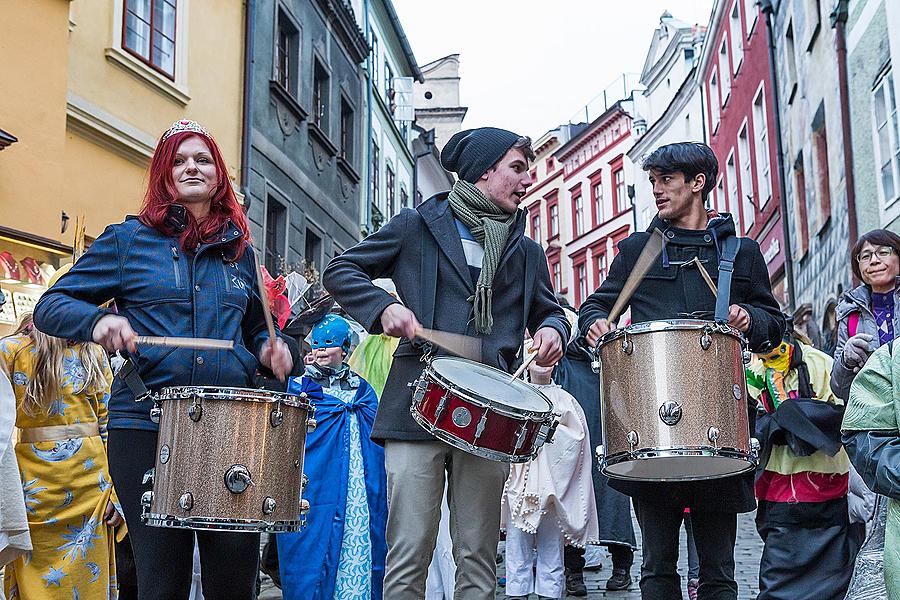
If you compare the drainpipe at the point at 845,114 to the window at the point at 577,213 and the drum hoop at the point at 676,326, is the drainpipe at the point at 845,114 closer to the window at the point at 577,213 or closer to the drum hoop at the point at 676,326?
the drum hoop at the point at 676,326

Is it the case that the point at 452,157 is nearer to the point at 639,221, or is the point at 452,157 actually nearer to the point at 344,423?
the point at 344,423

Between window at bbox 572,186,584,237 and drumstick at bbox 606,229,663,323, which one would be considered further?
window at bbox 572,186,584,237

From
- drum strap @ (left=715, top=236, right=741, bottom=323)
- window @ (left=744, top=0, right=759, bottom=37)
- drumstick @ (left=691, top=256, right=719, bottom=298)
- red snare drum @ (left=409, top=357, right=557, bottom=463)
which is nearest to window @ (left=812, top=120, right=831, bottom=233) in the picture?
window @ (left=744, top=0, right=759, bottom=37)

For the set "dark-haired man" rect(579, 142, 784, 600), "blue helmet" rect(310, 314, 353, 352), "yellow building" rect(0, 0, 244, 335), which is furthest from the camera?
"yellow building" rect(0, 0, 244, 335)

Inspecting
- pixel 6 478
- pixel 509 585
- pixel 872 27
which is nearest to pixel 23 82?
pixel 509 585

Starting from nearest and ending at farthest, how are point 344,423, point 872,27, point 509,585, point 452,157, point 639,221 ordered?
point 452,157
point 344,423
point 509,585
point 872,27
point 639,221

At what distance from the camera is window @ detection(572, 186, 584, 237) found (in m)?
56.1

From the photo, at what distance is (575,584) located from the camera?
7.75 meters

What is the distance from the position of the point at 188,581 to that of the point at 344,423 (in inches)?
118

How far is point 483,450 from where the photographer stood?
3.67 meters

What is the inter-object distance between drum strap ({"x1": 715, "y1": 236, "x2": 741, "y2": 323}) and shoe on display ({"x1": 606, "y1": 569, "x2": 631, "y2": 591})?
372cm

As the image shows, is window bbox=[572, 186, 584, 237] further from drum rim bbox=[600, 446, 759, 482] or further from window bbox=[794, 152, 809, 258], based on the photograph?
drum rim bbox=[600, 446, 759, 482]

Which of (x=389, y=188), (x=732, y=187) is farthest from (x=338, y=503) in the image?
(x=732, y=187)

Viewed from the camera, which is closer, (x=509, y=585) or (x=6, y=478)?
(x=6, y=478)
